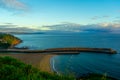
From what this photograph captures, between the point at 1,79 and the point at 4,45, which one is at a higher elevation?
the point at 1,79

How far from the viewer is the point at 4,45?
3952 inches

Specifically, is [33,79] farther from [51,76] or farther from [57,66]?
[57,66]

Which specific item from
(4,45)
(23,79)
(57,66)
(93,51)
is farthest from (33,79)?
(4,45)

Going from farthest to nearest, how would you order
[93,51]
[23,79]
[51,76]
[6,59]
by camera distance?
[93,51] → [6,59] → [51,76] → [23,79]

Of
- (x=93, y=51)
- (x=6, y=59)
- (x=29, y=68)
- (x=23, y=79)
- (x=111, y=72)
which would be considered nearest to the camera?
(x=23, y=79)

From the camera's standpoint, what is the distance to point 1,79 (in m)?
10.3

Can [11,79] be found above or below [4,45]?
above

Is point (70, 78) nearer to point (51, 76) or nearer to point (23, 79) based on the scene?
point (51, 76)

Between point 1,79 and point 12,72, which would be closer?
point 1,79

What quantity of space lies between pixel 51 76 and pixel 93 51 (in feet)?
243

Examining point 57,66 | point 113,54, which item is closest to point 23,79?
point 57,66

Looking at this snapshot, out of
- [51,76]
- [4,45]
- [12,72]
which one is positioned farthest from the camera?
[4,45]

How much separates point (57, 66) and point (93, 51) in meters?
33.1

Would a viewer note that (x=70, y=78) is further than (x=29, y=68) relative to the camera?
No
